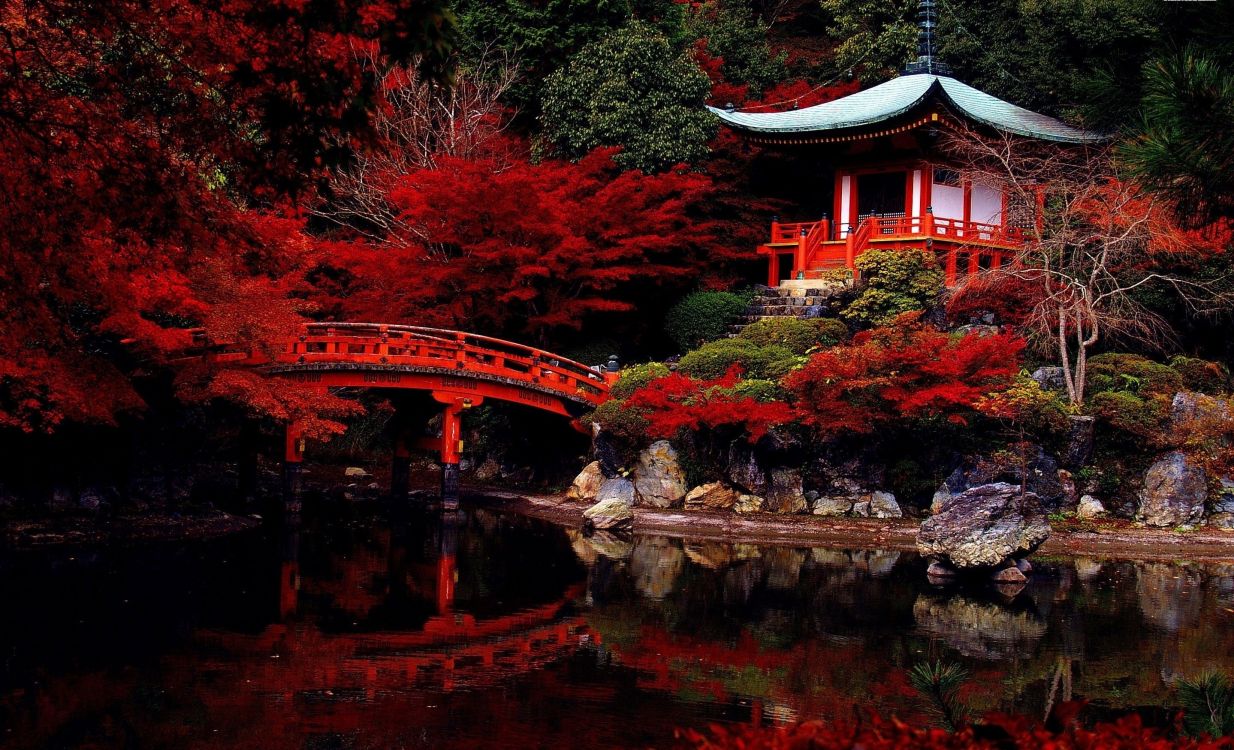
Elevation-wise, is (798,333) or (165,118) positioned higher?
(798,333)

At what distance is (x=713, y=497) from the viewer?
21531 mm

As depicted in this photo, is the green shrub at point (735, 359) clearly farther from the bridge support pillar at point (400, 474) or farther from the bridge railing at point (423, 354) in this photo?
the bridge support pillar at point (400, 474)

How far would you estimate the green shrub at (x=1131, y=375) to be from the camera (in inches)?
817

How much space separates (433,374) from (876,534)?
8287mm

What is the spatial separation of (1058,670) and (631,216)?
1449cm

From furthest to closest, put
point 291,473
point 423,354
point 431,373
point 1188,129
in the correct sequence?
point 423,354, point 431,373, point 291,473, point 1188,129

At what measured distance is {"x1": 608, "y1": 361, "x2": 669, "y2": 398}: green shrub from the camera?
2267cm

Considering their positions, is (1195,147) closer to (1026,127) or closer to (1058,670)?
(1058,670)

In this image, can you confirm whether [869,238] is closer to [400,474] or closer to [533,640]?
[400,474]

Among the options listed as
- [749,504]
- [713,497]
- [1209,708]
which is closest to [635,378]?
[713,497]

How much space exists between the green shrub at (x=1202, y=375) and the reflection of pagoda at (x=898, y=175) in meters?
4.98

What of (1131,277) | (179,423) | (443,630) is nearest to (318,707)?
(443,630)

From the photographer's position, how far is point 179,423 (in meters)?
19.8

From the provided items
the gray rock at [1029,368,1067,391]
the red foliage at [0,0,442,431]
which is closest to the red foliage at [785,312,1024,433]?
the gray rock at [1029,368,1067,391]
